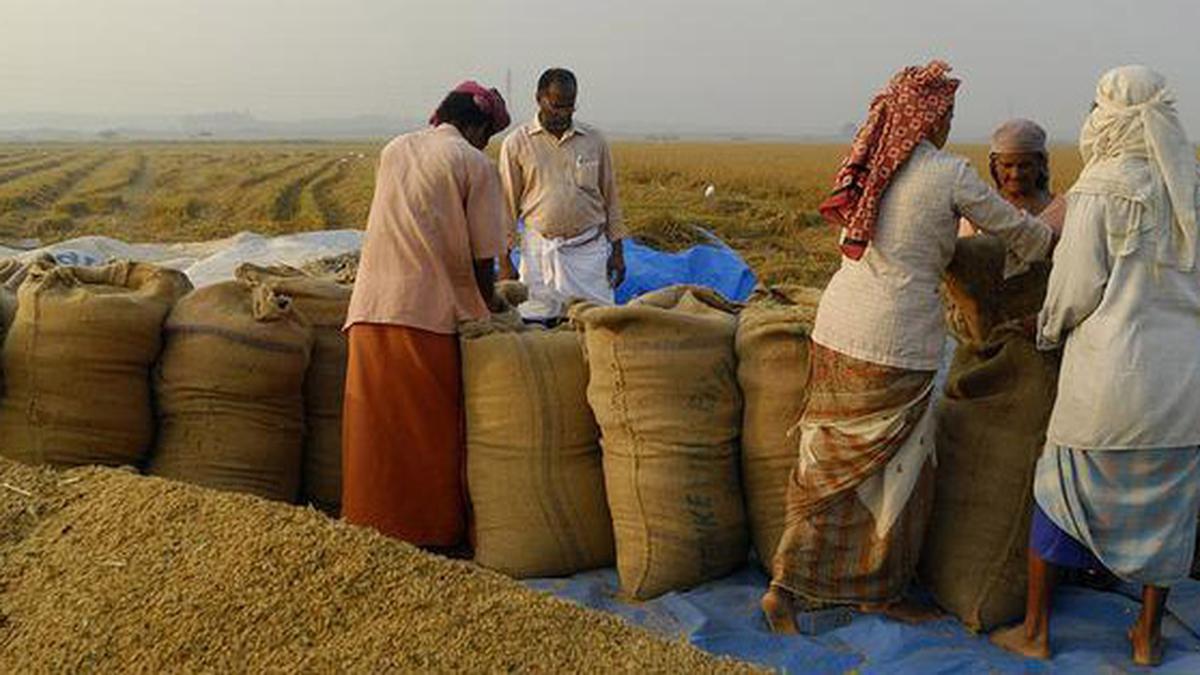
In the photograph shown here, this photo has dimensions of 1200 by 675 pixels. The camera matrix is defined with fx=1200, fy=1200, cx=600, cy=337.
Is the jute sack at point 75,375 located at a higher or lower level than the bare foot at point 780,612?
higher

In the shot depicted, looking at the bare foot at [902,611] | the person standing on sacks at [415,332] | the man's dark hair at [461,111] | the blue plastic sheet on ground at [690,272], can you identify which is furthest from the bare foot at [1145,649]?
the blue plastic sheet on ground at [690,272]

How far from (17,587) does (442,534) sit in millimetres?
1501

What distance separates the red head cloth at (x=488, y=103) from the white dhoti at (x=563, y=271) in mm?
1474

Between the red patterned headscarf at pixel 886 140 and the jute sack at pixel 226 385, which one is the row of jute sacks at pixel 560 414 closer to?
the jute sack at pixel 226 385

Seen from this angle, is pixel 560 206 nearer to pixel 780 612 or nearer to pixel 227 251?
pixel 780 612

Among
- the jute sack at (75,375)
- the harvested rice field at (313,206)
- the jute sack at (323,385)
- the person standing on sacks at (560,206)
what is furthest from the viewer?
the harvested rice field at (313,206)

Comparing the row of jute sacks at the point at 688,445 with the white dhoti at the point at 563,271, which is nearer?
the row of jute sacks at the point at 688,445

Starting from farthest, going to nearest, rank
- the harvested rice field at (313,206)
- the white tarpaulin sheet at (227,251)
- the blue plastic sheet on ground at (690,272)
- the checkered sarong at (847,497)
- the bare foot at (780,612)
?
the harvested rice field at (313,206) < the white tarpaulin sheet at (227,251) < the blue plastic sheet on ground at (690,272) < the bare foot at (780,612) < the checkered sarong at (847,497)

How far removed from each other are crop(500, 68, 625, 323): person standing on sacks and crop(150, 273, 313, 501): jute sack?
1.47 metres

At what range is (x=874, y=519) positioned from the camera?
134 inches

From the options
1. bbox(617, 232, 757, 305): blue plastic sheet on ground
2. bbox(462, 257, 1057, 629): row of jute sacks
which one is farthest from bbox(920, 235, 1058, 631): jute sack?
bbox(617, 232, 757, 305): blue plastic sheet on ground

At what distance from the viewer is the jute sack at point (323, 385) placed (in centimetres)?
441

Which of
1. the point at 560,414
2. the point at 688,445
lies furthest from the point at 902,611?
the point at 560,414

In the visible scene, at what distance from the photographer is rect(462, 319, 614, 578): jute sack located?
154 inches
